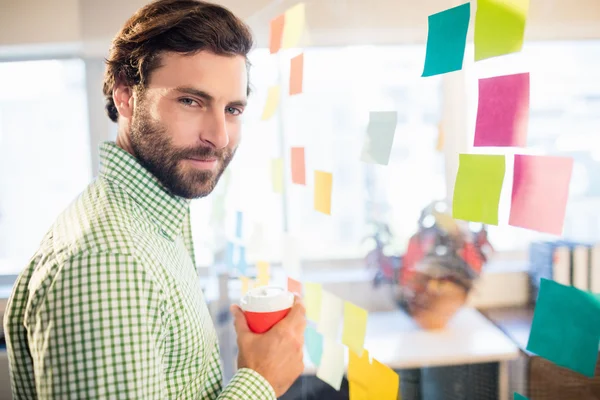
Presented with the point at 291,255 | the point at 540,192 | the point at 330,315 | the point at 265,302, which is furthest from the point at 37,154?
the point at 540,192

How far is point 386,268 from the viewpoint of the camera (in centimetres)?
110

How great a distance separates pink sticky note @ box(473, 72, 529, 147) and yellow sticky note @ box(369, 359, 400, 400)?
1.61 feet

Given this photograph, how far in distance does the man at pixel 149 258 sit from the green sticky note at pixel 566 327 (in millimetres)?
367

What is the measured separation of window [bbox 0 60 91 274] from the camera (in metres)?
2.13

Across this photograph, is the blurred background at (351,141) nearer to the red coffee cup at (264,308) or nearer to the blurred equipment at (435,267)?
the blurred equipment at (435,267)

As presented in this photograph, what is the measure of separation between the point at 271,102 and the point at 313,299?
1.83 ft

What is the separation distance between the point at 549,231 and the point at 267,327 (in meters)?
0.45

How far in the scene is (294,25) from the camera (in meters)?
1.21

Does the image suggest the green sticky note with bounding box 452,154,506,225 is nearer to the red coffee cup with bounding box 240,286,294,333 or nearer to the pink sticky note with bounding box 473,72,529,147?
the pink sticky note with bounding box 473,72,529,147

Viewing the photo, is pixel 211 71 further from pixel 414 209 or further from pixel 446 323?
pixel 446 323

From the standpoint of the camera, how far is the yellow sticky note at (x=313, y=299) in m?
1.18

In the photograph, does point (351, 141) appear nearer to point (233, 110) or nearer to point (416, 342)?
point (233, 110)

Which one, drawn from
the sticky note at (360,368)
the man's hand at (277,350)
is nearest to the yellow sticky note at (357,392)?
the sticky note at (360,368)

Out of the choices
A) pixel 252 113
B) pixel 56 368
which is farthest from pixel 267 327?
pixel 252 113
